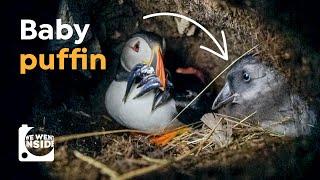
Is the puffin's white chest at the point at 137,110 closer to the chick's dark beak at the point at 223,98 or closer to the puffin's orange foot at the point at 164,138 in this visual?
the puffin's orange foot at the point at 164,138

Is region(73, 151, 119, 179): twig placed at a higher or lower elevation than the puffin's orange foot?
lower

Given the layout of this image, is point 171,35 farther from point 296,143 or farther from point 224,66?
point 296,143

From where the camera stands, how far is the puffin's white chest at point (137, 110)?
8.92 ft

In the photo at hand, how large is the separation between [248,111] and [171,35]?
461mm

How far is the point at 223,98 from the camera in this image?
9.11ft

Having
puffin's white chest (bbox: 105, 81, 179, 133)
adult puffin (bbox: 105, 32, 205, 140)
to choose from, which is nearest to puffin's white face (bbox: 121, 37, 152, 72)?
adult puffin (bbox: 105, 32, 205, 140)

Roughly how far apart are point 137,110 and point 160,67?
0.67 ft

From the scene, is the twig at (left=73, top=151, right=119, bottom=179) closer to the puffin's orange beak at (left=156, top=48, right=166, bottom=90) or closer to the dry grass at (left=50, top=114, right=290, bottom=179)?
the dry grass at (left=50, top=114, right=290, bottom=179)

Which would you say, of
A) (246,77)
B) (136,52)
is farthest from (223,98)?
(136,52)

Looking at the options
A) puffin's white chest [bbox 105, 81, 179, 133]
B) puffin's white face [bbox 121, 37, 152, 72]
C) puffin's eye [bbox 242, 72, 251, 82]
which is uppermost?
puffin's white face [bbox 121, 37, 152, 72]

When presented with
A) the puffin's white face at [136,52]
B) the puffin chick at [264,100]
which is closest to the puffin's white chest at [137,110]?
the puffin's white face at [136,52]

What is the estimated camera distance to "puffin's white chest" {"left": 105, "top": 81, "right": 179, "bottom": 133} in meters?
2.72

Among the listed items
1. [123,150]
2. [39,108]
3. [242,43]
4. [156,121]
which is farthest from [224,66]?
[39,108]

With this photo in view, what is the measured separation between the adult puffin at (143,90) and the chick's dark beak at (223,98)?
→ 0.53 ft
